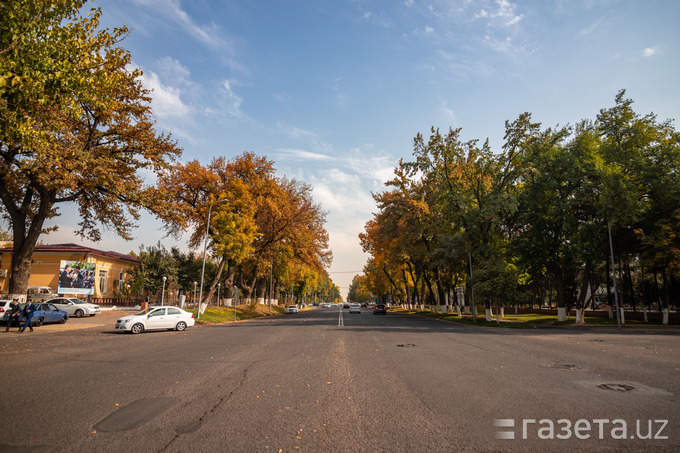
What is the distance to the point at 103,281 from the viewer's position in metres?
41.1

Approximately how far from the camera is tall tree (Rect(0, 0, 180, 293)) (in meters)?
9.96

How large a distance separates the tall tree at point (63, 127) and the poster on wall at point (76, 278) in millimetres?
13715

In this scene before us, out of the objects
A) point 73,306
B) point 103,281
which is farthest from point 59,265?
point 73,306

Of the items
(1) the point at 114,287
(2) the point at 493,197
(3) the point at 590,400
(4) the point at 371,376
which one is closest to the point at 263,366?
(4) the point at 371,376

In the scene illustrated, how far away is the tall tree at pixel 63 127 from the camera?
9961mm

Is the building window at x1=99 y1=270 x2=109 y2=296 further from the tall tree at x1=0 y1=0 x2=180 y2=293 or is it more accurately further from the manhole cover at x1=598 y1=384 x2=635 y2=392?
the manhole cover at x1=598 y1=384 x2=635 y2=392

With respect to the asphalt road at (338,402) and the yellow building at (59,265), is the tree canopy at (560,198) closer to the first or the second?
the asphalt road at (338,402)

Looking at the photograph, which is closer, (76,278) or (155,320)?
(155,320)

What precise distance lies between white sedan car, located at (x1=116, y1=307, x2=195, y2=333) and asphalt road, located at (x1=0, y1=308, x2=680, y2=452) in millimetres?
8995

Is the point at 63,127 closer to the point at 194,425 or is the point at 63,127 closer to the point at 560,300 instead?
the point at 194,425

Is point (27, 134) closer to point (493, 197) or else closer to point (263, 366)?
point (263, 366)

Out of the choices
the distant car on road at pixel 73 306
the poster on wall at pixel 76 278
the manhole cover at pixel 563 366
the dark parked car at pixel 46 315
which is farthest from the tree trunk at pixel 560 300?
the poster on wall at pixel 76 278

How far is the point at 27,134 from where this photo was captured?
10.4 metres

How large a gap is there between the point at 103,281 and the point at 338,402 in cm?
4373
